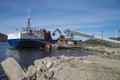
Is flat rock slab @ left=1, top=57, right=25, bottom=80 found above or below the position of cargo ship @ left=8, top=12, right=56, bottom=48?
below

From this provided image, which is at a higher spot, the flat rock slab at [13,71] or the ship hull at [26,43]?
the ship hull at [26,43]

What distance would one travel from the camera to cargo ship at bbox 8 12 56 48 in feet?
220

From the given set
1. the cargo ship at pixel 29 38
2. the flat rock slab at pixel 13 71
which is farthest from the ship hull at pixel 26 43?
the flat rock slab at pixel 13 71

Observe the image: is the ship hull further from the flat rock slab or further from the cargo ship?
the flat rock slab

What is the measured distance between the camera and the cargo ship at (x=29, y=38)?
67.1 metres

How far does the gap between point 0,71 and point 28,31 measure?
52608 millimetres

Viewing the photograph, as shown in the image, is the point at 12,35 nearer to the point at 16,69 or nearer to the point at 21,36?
the point at 21,36

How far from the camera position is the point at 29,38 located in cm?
6806

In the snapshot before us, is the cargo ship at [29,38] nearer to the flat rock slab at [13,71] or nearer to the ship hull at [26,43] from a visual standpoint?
the ship hull at [26,43]

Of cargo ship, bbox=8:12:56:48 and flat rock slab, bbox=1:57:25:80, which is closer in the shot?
flat rock slab, bbox=1:57:25:80

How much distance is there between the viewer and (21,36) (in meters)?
66.6

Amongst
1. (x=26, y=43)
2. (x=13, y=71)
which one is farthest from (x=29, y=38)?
(x=13, y=71)

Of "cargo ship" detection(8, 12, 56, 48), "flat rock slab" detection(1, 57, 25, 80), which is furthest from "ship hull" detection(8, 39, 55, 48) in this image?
"flat rock slab" detection(1, 57, 25, 80)

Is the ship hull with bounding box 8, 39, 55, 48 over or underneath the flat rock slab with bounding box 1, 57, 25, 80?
over
